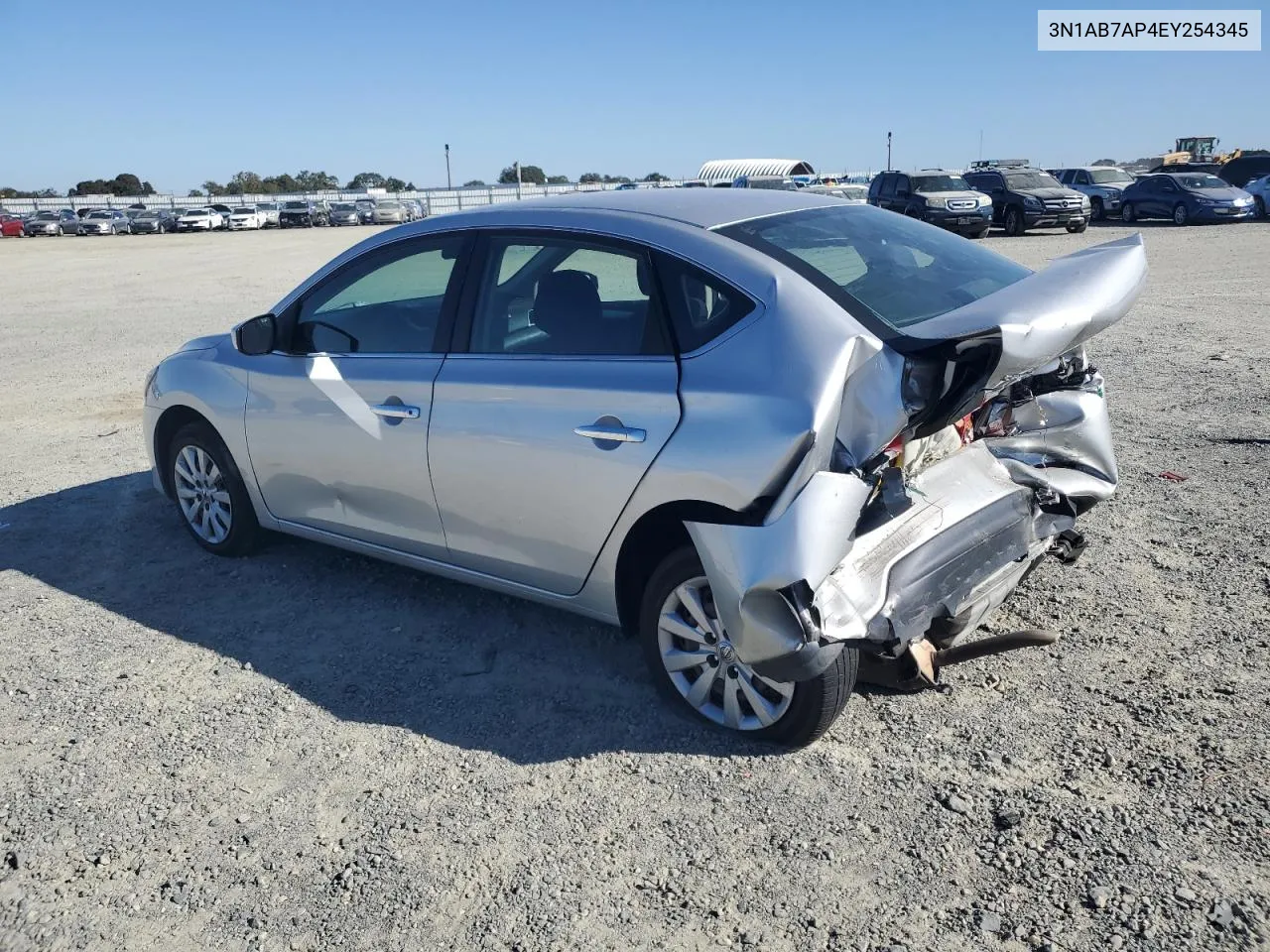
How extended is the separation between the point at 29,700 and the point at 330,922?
6.73 ft

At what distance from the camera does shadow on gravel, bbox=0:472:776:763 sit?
3.82 meters

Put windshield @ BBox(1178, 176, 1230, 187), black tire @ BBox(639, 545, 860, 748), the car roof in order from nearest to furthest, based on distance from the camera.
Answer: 1. black tire @ BBox(639, 545, 860, 748)
2. the car roof
3. windshield @ BBox(1178, 176, 1230, 187)

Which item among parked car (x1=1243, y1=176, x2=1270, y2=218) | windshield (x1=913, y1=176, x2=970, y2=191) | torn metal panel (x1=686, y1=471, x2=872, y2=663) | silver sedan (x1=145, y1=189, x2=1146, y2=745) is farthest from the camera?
parked car (x1=1243, y1=176, x2=1270, y2=218)

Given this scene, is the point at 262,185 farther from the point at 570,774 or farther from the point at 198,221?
the point at 570,774

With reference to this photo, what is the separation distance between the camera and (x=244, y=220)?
197ft

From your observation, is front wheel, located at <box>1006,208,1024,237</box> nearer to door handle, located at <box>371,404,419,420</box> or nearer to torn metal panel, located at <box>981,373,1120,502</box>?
torn metal panel, located at <box>981,373,1120,502</box>

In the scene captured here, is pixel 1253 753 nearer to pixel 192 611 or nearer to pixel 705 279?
pixel 705 279

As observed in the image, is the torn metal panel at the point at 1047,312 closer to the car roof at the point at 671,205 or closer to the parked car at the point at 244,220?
the car roof at the point at 671,205

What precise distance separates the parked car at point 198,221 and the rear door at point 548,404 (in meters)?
60.1

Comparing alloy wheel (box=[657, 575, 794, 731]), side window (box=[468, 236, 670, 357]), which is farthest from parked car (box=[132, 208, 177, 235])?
alloy wheel (box=[657, 575, 794, 731])

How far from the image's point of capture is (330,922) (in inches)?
113

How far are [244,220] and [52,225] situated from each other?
1055 centimetres

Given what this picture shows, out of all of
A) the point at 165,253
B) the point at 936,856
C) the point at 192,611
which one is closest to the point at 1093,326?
the point at 936,856

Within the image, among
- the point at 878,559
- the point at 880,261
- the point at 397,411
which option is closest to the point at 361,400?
the point at 397,411
